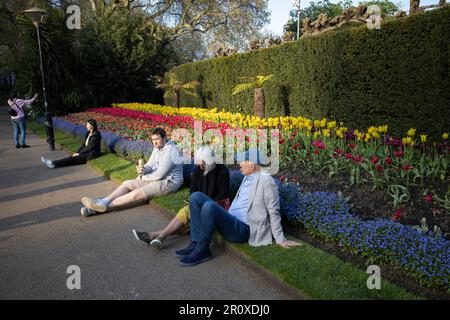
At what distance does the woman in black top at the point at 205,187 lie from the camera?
13.0ft

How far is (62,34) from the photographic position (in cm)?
1847

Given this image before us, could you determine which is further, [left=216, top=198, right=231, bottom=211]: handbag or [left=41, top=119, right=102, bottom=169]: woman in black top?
[left=41, top=119, right=102, bottom=169]: woman in black top

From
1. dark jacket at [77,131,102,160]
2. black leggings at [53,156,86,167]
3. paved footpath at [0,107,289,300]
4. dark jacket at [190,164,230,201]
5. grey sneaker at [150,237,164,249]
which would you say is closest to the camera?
paved footpath at [0,107,289,300]

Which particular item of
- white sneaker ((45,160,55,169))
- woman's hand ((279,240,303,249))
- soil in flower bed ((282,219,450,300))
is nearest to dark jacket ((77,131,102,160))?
white sneaker ((45,160,55,169))

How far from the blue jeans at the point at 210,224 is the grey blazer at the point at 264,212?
12 centimetres

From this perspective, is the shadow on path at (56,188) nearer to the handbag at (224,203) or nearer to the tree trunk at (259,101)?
the handbag at (224,203)

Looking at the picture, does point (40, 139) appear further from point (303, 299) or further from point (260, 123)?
point (303, 299)

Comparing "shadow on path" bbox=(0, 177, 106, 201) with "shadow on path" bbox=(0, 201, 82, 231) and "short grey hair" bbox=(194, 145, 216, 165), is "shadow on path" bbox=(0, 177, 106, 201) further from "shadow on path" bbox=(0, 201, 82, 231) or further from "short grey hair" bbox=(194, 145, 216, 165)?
"short grey hair" bbox=(194, 145, 216, 165)

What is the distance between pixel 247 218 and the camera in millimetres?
3611

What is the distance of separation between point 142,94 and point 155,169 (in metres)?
18.3

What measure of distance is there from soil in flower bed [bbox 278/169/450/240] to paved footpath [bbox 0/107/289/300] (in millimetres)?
1612

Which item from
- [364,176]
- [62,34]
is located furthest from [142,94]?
[364,176]

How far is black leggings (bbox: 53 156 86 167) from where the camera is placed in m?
8.09

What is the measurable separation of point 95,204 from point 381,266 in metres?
3.71
